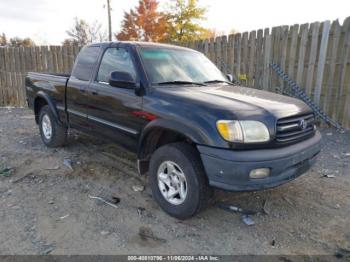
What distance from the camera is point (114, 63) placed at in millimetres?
4016

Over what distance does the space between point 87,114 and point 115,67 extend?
3.00 ft

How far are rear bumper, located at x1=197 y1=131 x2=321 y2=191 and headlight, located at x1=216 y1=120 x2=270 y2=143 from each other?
0.12 metres

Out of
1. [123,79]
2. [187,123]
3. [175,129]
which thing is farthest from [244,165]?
[123,79]

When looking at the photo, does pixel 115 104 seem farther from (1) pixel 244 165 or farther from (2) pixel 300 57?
(2) pixel 300 57

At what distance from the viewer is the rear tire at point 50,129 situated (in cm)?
533

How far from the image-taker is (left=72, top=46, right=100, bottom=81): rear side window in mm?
4441

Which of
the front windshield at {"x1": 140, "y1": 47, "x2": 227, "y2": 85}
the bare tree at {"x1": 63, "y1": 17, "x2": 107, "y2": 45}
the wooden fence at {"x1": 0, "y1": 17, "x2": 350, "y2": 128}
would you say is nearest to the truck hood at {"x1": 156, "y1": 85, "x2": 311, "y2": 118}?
the front windshield at {"x1": 140, "y1": 47, "x2": 227, "y2": 85}

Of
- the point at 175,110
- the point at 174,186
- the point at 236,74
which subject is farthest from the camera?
the point at 236,74

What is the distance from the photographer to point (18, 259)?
2.50 metres

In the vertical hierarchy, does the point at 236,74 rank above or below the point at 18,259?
above

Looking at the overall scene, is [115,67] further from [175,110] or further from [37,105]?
[37,105]

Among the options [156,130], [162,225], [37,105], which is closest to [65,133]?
[37,105]

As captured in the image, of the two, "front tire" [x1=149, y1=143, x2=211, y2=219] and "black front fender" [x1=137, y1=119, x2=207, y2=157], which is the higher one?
"black front fender" [x1=137, y1=119, x2=207, y2=157]

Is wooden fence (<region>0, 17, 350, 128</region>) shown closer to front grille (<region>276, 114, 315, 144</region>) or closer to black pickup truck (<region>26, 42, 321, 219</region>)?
black pickup truck (<region>26, 42, 321, 219</region>)
